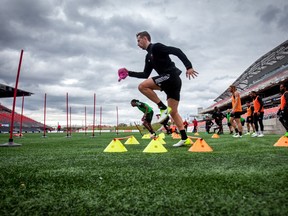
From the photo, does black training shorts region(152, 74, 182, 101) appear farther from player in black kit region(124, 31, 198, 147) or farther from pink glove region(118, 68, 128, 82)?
pink glove region(118, 68, 128, 82)

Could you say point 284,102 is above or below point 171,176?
above

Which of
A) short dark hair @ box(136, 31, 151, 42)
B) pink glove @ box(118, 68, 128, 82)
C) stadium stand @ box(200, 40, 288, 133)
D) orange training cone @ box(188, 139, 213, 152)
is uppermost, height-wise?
stadium stand @ box(200, 40, 288, 133)

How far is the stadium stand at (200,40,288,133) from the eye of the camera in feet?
88.1

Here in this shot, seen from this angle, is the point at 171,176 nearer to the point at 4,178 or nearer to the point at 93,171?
the point at 93,171

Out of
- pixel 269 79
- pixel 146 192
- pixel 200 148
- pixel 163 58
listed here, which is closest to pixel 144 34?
pixel 163 58

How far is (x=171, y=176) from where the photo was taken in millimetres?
1947

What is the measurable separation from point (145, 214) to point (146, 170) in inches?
43.2

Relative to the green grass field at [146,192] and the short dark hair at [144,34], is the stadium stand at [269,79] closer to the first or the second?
the short dark hair at [144,34]

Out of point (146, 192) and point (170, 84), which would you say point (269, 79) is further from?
point (146, 192)

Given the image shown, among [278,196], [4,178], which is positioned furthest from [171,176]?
[4,178]

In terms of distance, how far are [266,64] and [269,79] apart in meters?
15.4

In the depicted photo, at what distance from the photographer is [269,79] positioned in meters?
32.5

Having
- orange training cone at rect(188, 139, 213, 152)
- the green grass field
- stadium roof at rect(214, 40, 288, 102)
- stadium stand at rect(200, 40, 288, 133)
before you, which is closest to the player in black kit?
orange training cone at rect(188, 139, 213, 152)

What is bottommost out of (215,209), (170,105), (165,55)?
(215,209)
